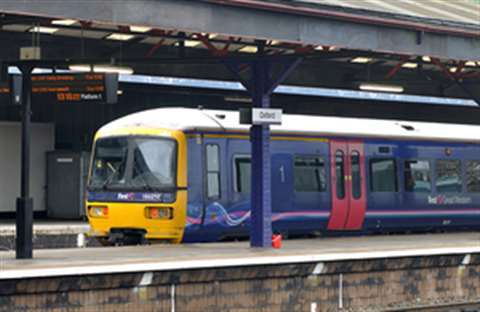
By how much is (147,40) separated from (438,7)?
5651mm

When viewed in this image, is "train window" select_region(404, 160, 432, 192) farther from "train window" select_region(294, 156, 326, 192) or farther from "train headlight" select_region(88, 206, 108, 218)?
"train headlight" select_region(88, 206, 108, 218)

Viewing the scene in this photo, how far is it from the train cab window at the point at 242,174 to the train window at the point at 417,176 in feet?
14.5

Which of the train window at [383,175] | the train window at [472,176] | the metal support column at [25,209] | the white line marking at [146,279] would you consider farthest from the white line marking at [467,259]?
the metal support column at [25,209]

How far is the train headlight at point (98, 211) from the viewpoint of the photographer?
18.6 m

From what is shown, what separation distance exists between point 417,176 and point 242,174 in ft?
16.5

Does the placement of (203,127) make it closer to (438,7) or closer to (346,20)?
(346,20)

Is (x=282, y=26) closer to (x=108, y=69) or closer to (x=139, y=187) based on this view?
(x=108, y=69)

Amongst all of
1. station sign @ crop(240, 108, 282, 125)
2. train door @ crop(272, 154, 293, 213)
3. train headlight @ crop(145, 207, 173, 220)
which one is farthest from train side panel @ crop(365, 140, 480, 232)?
station sign @ crop(240, 108, 282, 125)

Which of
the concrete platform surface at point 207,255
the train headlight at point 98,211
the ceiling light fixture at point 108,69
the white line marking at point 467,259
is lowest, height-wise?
the white line marking at point 467,259

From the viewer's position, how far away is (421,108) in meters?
37.0

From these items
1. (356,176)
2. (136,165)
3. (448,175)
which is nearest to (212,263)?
(136,165)

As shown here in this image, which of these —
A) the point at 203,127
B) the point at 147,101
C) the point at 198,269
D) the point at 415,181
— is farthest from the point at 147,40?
the point at 147,101

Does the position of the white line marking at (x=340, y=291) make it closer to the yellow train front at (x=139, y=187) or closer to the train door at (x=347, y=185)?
the yellow train front at (x=139, y=187)

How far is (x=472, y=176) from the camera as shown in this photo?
2395cm
